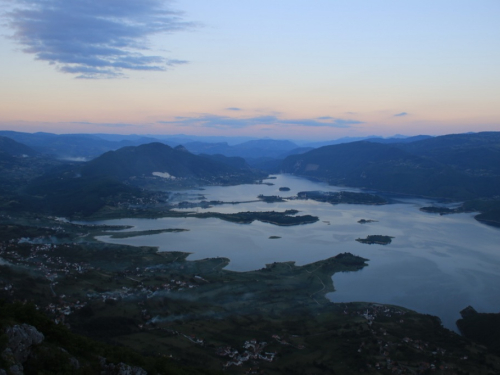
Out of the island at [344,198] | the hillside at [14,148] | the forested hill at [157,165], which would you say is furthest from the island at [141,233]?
the hillside at [14,148]

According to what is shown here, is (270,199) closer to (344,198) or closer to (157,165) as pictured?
(344,198)

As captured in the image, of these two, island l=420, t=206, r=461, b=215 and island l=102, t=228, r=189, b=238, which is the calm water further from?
island l=420, t=206, r=461, b=215

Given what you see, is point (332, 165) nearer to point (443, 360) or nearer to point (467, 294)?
point (467, 294)

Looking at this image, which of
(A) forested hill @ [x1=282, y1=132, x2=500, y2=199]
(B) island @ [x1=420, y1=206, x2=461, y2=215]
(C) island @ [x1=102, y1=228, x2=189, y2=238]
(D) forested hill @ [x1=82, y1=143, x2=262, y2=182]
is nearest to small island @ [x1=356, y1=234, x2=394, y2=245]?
(C) island @ [x1=102, y1=228, x2=189, y2=238]

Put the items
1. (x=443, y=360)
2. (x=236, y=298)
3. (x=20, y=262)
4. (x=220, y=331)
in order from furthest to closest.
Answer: (x=20, y=262) → (x=236, y=298) → (x=220, y=331) → (x=443, y=360)

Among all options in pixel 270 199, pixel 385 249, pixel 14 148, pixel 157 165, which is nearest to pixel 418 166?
pixel 270 199

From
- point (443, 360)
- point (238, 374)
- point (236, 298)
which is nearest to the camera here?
point (238, 374)

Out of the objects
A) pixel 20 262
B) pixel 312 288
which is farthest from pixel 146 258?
pixel 312 288
